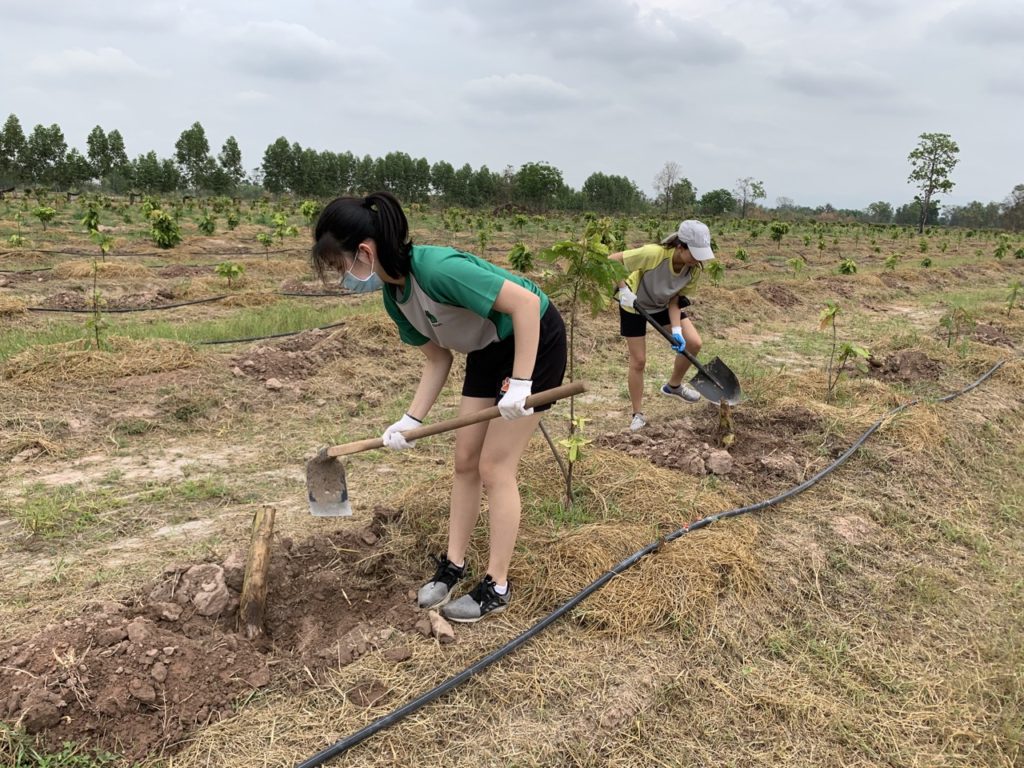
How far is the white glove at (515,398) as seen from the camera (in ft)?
6.47

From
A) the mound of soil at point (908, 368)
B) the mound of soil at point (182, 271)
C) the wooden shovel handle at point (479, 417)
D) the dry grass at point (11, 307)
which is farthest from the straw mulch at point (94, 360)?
the mound of soil at point (908, 368)

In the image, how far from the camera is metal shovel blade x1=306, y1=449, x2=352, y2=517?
241cm

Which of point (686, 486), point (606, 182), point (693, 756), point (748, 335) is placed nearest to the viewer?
point (693, 756)

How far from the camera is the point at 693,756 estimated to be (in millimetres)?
1896

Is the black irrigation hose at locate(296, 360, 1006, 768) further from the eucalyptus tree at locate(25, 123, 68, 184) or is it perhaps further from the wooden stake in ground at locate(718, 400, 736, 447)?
the eucalyptus tree at locate(25, 123, 68, 184)

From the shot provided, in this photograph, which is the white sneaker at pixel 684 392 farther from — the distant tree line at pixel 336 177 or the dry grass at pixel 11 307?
the distant tree line at pixel 336 177

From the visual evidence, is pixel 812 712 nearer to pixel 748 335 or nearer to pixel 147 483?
pixel 147 483

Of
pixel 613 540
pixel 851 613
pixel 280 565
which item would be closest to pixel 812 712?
pixel 851 613

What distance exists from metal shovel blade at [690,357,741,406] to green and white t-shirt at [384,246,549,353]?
278 centimetres

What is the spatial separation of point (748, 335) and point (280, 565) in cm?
741

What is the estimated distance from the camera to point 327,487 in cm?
244

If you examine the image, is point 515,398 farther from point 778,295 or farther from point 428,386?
point 778,295

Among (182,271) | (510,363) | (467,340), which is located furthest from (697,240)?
(182,271)

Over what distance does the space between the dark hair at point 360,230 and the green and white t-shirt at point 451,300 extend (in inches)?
3.2
